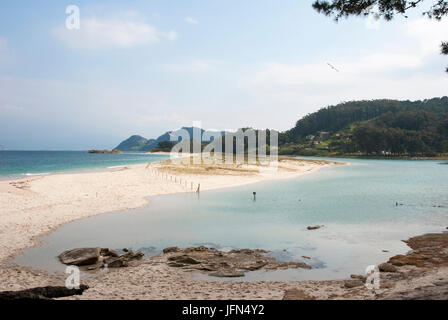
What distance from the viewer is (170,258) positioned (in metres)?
14.7

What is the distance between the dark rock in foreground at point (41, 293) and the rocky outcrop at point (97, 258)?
11.3 ft

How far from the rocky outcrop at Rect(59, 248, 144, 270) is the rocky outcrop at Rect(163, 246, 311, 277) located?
182cm

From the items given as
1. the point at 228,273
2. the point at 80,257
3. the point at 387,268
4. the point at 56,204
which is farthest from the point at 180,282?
the point at 56,204

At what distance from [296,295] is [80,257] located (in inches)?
396

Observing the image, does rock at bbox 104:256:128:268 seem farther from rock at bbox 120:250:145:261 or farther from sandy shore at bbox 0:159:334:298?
sandy shore at bbox 0:159:334:298

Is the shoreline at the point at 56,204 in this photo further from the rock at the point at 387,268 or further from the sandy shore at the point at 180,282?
the rock at the point at 387,268

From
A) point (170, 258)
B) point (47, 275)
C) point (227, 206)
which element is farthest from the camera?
point (227, 206)

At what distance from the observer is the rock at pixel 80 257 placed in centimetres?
1409

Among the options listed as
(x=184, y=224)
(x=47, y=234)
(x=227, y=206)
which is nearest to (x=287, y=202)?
(x=227, y=206)

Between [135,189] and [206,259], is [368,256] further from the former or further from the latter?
[135,189]

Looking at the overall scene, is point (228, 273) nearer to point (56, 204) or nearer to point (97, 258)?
point (97, 258)

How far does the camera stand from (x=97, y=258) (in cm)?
1434
